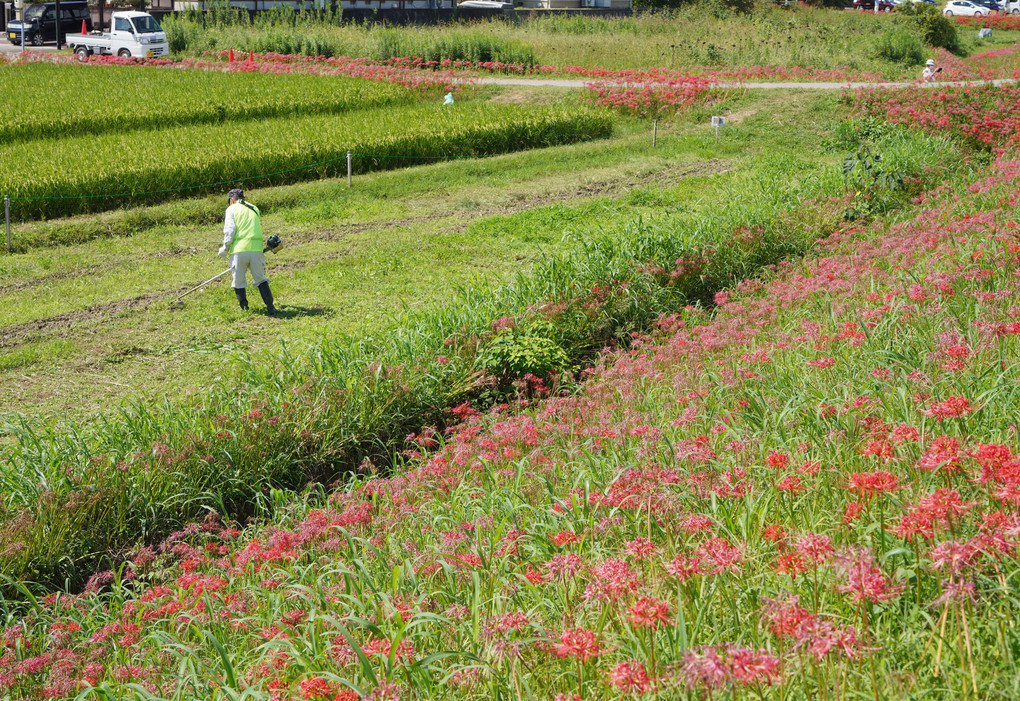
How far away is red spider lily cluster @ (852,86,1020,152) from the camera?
Result: 17766 millimetres

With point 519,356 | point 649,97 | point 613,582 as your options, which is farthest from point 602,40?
point 613,582

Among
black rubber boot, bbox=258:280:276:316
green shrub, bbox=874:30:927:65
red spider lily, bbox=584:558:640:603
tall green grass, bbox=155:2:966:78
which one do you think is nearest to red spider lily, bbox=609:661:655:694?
red spider lily, bbox=584:558:640:603

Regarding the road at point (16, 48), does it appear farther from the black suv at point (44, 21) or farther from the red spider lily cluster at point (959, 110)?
the red spider lily cluster at point (959, 110)

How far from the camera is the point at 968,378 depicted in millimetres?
4551

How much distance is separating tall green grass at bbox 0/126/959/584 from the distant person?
234cm

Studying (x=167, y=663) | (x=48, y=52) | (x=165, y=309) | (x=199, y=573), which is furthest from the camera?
(x=48, y=52)

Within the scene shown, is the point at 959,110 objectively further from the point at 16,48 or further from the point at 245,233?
the point at 16,48

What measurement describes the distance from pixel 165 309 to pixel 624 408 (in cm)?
711

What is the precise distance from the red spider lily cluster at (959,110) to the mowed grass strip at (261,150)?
6.56 meters

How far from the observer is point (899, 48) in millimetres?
34844

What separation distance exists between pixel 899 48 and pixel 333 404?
33.7 metres

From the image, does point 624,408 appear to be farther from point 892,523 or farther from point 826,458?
point 892,523

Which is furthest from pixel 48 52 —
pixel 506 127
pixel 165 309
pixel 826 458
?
pixel 826 458

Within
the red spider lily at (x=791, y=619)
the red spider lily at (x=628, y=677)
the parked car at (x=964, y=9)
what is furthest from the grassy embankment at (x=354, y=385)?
the parked car at (x=964, y=9)
